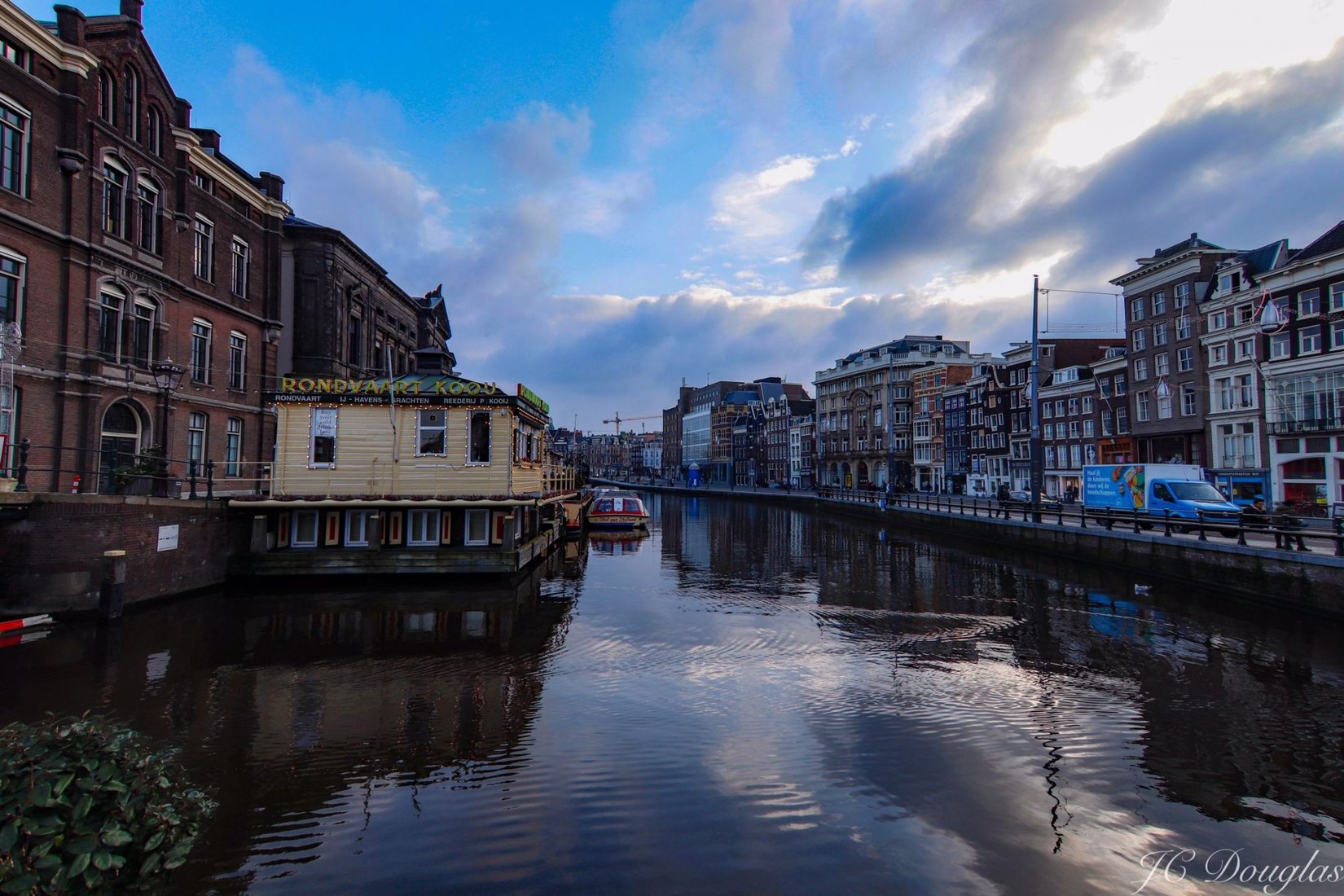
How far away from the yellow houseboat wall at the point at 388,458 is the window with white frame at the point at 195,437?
8.78m

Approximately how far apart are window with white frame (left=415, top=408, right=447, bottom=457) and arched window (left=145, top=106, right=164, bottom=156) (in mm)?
15432

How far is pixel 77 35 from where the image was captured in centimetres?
2178

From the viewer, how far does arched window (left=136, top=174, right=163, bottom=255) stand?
82.3 ft

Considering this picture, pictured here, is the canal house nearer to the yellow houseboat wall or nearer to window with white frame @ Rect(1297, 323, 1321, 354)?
the yellow houseboat wall

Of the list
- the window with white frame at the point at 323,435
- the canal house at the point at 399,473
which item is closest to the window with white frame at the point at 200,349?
the canal house at the point at 399,473

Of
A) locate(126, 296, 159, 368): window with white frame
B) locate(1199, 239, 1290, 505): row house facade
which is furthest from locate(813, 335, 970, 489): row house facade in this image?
locate(126, 296, 159, 368): window with white frame

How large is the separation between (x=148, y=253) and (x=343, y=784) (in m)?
25.7

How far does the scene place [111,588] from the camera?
15734 millimetres

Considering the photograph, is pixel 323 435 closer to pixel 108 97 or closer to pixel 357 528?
pixel 357 528

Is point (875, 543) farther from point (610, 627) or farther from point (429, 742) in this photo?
point (429, 742)

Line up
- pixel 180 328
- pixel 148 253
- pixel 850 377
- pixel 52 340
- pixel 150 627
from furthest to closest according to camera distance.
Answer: pixel 850 377 → pixel 180 328 → pixel 148 253 → pixel 52 340 → pixel 150 627

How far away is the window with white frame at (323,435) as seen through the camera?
22703mm

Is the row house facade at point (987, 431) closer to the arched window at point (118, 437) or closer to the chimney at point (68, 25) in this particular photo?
the arched window at point (118, 437)

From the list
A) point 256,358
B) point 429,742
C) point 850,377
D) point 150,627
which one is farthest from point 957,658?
point 850,377
